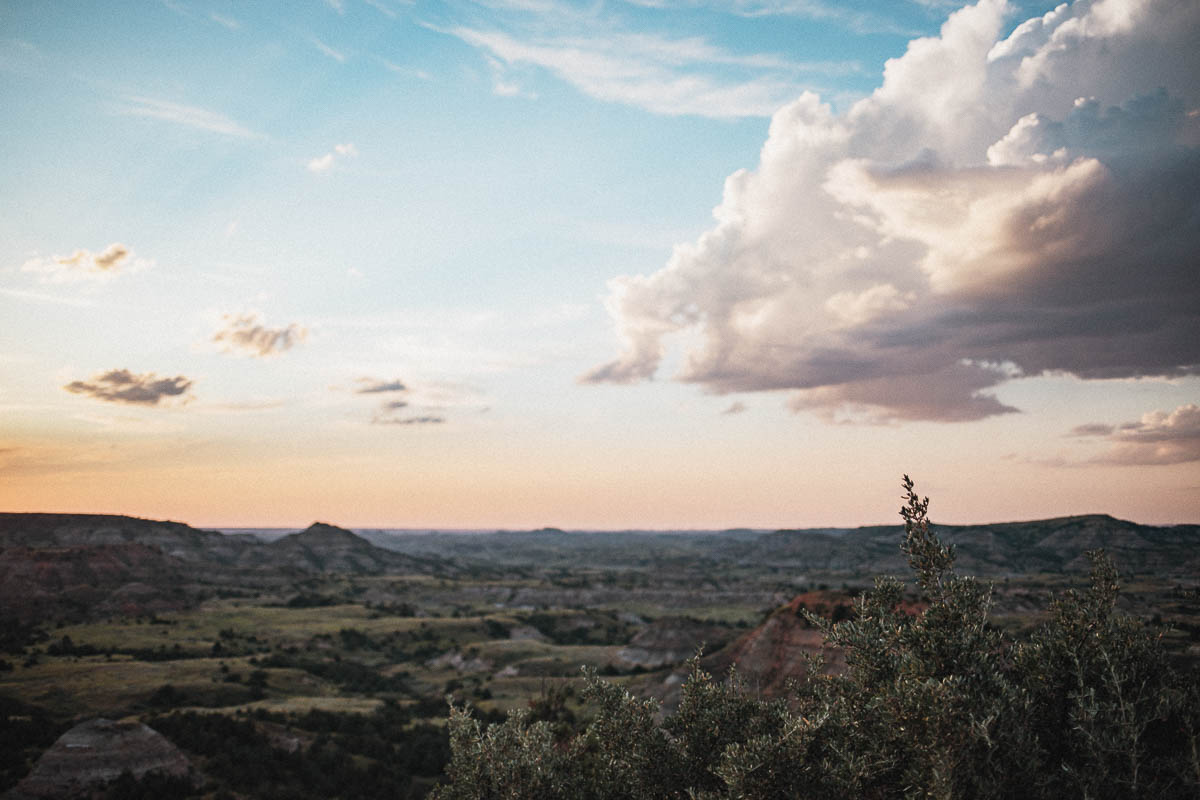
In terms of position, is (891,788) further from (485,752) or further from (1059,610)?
(485,752)

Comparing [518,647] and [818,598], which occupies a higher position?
[818,598]

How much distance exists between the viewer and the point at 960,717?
12789 mm

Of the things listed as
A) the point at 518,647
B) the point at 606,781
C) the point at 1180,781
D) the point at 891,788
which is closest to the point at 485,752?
the point at 606,781

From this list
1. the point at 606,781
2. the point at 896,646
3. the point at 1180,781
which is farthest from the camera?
the point at 606,781

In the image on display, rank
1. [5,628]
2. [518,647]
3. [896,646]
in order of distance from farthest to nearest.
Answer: [518,647], [5,628], [896,646]

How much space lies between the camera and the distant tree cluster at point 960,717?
12.5 m

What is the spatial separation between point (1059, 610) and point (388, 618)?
180489mm

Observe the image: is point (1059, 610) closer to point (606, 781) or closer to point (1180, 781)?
point (1180, 781)

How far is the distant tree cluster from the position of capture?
492 inches

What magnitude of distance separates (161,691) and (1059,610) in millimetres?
102114

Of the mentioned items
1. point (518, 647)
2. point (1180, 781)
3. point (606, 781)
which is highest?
point (1180, 781)

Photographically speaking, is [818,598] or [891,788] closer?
[891,788]

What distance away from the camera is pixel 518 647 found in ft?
470

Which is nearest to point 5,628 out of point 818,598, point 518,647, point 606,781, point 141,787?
point 518,647
